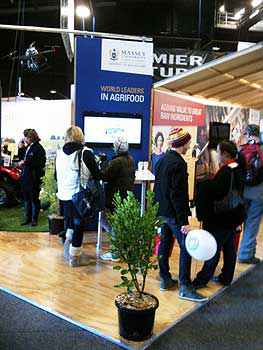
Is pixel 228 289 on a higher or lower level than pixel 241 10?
lower

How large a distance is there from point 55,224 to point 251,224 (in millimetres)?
2588

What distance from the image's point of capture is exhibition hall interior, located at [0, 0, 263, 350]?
2.95 meters

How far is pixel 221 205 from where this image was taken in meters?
3.63

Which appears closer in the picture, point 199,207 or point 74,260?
point 199,207

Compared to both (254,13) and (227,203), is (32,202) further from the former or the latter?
(254,13)

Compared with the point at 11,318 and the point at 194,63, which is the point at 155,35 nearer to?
the point at 194,63

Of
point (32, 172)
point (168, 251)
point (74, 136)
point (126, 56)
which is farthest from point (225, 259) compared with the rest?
point (32, 172)

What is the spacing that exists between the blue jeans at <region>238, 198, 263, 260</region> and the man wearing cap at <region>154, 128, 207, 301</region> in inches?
49.6

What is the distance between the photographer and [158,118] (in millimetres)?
6703

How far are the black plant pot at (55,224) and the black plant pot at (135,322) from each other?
114 inches

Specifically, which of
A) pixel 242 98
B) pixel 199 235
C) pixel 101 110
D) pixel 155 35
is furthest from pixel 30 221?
pixel 155 35

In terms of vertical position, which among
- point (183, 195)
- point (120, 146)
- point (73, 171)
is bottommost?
point (183, 195)

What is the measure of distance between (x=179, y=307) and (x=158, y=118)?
12.5 ft

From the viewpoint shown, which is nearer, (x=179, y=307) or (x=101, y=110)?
(x=179, y=307)
